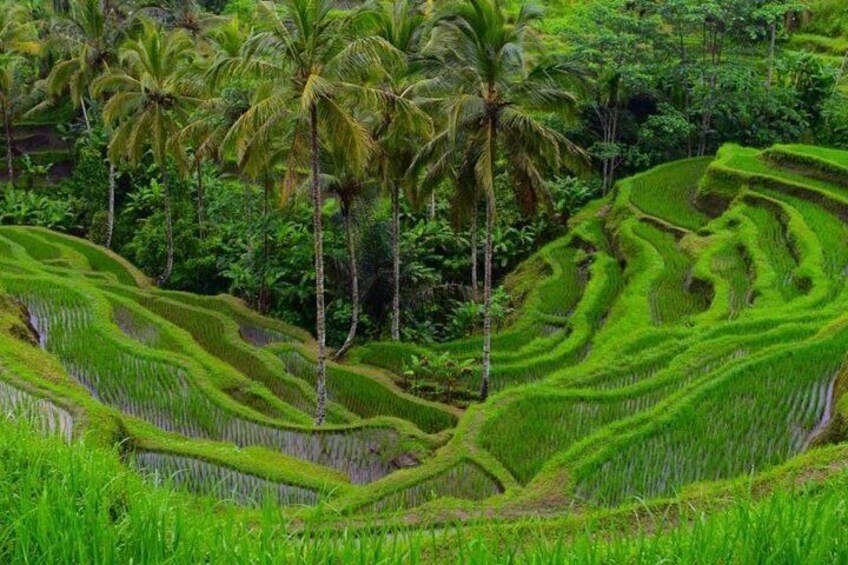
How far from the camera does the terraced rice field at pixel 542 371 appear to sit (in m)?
10.2

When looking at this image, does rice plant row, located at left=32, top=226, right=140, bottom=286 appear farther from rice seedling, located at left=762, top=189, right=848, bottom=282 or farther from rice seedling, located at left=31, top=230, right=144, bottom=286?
rice seedling, located at left=762, top=189, right=848, bottom=282

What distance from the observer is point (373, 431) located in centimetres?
1308

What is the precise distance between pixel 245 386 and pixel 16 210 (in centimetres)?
1985

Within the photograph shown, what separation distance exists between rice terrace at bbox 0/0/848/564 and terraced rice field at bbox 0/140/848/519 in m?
0.07

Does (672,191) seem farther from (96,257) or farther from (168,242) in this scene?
(96,257)

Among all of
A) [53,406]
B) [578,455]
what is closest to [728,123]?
[578,455]

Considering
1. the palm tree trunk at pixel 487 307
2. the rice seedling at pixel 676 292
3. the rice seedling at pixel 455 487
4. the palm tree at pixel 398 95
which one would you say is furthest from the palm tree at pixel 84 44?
the rice seedling at pixel 455 487

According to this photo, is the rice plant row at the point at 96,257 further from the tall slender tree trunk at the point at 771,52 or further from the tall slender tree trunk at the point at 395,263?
the tall slender tree trunk at the point at 771,52

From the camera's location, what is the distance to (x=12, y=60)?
31.5m

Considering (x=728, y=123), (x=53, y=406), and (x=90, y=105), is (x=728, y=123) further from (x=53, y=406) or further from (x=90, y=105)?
(x=90, y=105)

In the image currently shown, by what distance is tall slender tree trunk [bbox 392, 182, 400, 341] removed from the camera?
60.2 ft

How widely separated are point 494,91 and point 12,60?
1022 inches

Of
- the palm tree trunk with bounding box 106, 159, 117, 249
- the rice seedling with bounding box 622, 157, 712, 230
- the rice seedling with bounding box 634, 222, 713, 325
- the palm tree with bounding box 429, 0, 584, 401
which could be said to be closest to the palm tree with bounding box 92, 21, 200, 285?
the palm tree trunk with bounding box 106, 159, 117, 249

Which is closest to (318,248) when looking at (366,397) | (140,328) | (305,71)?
(305,71)
